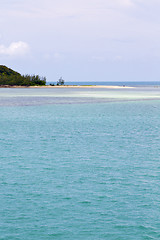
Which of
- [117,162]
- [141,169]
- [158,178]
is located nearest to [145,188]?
[158,178]

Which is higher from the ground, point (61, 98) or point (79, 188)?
point (61, 98)

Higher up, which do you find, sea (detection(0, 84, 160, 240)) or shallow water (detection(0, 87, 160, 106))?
shallow water (detection(0, 87, 160, 106))

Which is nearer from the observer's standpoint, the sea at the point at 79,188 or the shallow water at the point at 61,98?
the sea at the point at 79,188

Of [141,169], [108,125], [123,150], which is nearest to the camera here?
[141,169]

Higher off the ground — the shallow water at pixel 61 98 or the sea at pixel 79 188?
the shallow water at pixel 61 98

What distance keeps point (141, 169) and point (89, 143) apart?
33.0 ft

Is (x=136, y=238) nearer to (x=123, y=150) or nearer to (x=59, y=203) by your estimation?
(x=59, y=203)

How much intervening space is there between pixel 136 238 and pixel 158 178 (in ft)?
26.6

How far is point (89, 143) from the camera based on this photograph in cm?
3325

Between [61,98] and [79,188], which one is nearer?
[79,188]

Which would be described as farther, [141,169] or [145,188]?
[141,169]

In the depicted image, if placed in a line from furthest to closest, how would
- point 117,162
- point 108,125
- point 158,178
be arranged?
point 108,125
point 117,162
point 158,178

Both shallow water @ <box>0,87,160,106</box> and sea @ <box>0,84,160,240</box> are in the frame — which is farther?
shallow water @ <box>0,87,160,106</box>

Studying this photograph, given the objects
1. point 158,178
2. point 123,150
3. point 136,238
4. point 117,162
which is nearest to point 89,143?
point 123,150
